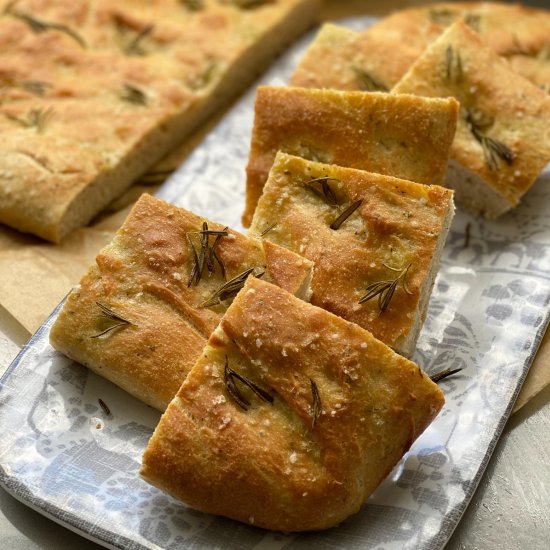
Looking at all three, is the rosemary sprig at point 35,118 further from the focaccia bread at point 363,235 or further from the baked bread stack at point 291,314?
the focaccia bread at point 363,235

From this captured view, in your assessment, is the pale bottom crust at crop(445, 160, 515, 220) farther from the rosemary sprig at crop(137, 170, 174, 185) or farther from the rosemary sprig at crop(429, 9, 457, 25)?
the rosemary sprig at crop(137, 170, 174, 185)

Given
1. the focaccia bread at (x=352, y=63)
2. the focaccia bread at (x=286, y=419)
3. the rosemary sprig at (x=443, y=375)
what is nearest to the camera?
the focaccia bread at (x=286, y=419)

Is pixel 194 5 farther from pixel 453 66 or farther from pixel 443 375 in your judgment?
pixel 443 375

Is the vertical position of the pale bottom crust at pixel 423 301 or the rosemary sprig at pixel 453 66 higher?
the rosemary sprig at pixel 453 66

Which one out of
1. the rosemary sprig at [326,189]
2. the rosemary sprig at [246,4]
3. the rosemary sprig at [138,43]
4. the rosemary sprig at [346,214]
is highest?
the rosemary sprig at [138,43]

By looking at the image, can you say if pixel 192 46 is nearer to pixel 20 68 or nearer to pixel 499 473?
pixel 20 68

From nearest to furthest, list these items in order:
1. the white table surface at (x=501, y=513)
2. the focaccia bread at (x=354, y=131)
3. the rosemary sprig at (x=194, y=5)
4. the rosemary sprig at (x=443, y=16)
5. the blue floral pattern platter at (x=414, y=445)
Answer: the blue floral pattern platter at (x=414, y=445) → the white table surface at (x=501, y=513) → the focaccia bread at (x=354, y=131) → the rosemary sprig at (x=443, y=16) → the rosemary sprig at (x=194, y=5)

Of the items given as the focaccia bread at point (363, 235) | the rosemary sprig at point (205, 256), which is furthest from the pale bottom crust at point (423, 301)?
the rosemary sprig at point (205, 256)
